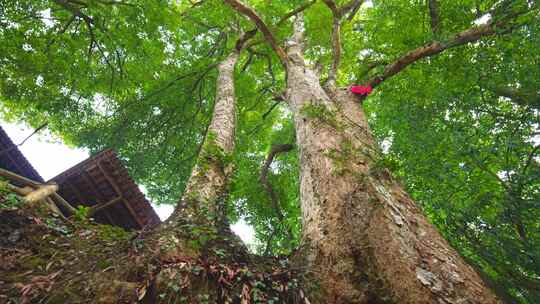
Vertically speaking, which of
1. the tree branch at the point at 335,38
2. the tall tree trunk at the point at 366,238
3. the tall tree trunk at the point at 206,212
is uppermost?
the tree branch at the point at 335,38

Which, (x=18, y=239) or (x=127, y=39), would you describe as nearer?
(x=18, y=239)

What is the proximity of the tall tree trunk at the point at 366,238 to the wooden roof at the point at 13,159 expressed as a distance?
6090mm

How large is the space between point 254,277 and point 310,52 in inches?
375

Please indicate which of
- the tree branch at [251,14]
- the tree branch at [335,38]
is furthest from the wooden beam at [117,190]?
the tree branch at [335,38]

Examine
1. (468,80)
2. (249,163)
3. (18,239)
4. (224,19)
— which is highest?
(224,19)

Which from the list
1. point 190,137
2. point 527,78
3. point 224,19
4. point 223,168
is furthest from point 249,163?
point 527,78

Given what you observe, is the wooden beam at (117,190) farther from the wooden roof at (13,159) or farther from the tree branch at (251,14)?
the tree branch at (251,14)

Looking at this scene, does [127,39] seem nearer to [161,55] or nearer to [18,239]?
[161,55]

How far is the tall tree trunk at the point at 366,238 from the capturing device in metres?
1.49

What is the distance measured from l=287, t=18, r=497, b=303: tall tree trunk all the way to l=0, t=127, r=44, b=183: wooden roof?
6.09 m

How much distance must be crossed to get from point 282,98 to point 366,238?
511 centimetres

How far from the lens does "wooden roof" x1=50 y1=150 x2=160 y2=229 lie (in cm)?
567

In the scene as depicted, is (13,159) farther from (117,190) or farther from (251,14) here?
(251,14)

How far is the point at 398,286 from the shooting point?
4.90 feet
